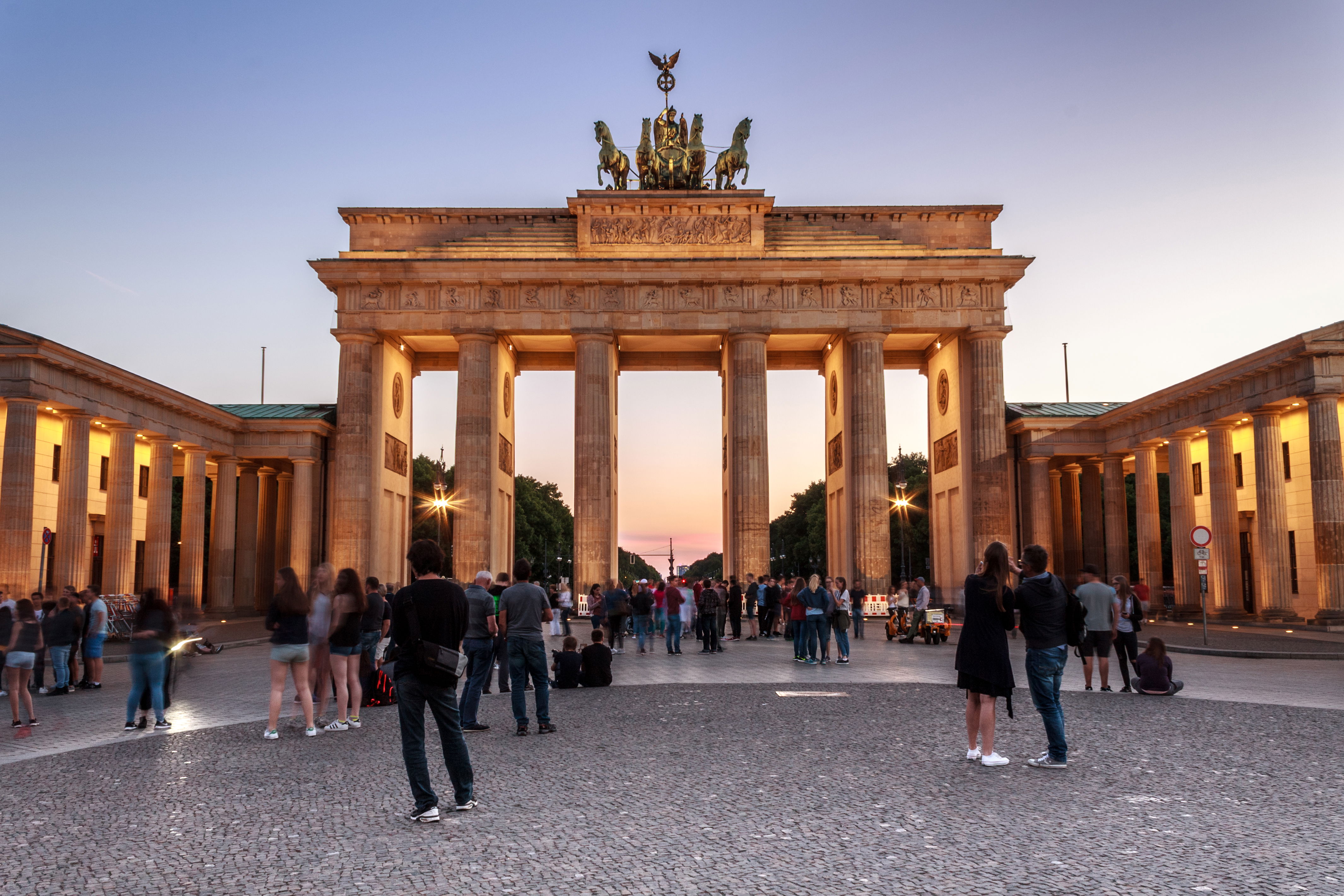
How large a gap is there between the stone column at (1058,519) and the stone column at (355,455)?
2825cm

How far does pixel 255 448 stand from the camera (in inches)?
1804

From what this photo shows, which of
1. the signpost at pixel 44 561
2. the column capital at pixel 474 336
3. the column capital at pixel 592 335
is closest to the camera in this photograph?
the signpost at pixel 44 561

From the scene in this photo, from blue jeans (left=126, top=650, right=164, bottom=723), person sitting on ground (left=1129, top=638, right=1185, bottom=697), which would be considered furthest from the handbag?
person sitting on ground (left=1129, top=638, right=1185, bottom=697)

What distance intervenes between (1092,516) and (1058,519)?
180cm

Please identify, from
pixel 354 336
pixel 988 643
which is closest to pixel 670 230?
pixel 354 336

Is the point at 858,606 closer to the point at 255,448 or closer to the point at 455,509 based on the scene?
the point at 455,509

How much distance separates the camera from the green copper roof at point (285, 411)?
157 ft

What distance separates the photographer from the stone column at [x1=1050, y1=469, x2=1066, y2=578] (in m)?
48.4

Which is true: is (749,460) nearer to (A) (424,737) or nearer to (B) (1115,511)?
(B) (1115,511)

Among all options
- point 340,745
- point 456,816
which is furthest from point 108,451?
point 456,816

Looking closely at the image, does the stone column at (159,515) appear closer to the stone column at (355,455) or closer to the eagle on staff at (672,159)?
the stone column at (355,455)

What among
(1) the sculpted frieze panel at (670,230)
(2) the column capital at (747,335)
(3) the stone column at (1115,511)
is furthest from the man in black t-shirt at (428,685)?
(3) the stone column at (1115,511)

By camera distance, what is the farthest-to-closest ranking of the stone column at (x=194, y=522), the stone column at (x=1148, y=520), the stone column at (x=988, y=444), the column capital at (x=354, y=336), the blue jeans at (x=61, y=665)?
1. the column capital at (x=354, y=336)
2. the stone column at (x=988, y=444)
3. the stone column at (x=194, y=522)
4. the stone column at (x=1148, y=520)
5. the blue jeans at (x=61, y=665)

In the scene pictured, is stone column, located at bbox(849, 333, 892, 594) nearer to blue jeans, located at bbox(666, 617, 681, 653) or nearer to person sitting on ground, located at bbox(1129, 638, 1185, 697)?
blue jeans, located at bbox(666, 617, 681, 653)
